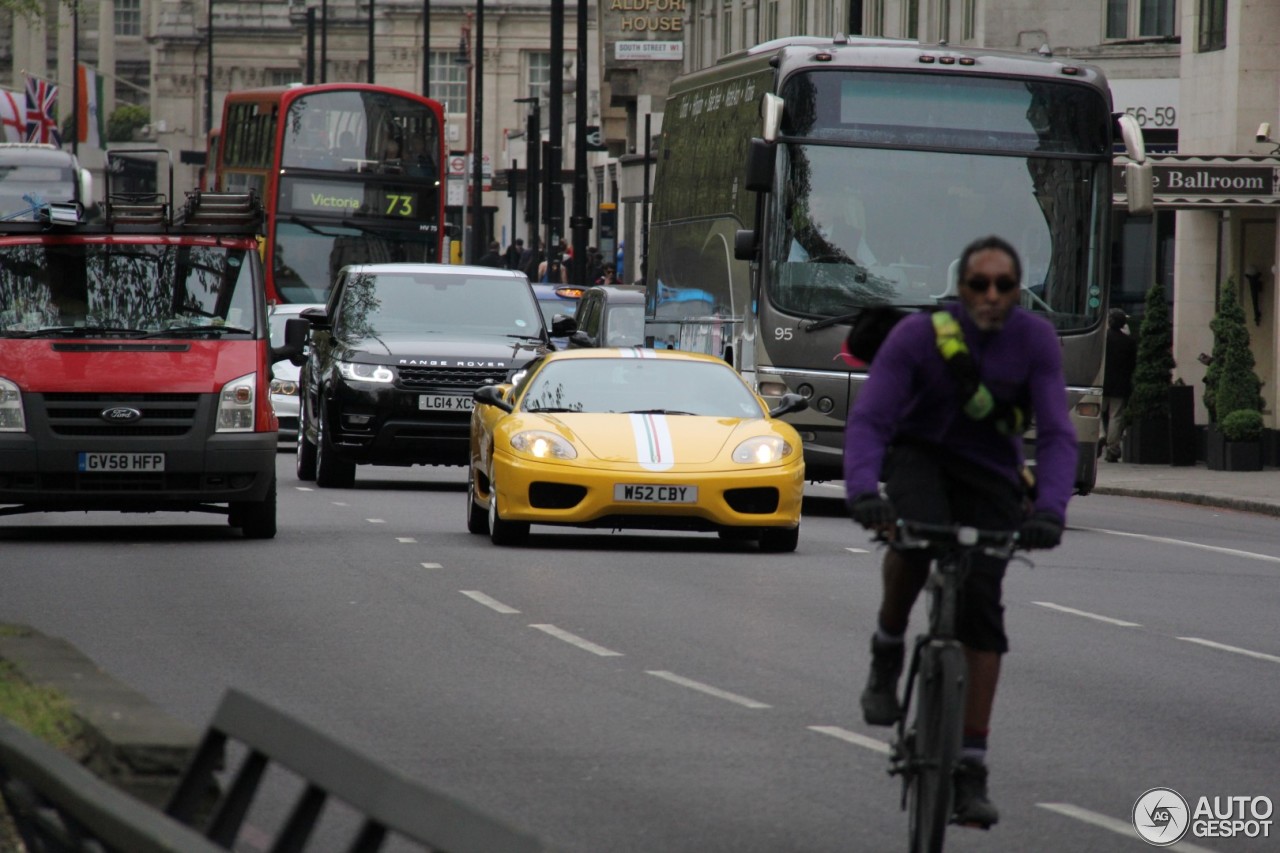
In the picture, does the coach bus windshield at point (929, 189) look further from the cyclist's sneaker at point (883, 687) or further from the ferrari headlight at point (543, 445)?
the cyclist's sneaker at point (883, 687)

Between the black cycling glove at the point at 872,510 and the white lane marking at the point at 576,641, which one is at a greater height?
the black cycling glove at the point at 872,510

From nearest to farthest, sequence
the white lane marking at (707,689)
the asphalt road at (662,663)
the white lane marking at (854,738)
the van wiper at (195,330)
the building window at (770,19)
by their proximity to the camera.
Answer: the asphalt road at (662,663), the white lane marking at (854,738), the white lane marking at (707,689), the van wiper at (195,330), the building window at (770,19)

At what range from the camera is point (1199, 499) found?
2558 centimetres

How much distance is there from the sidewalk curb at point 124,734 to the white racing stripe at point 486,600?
5.94 m

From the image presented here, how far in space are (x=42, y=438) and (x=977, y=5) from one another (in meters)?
31.2

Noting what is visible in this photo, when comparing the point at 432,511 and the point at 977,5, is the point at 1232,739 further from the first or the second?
the point at 977,5

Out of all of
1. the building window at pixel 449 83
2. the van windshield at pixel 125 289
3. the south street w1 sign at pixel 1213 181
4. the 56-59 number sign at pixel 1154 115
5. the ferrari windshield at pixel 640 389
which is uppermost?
the building window at pixel 449 83

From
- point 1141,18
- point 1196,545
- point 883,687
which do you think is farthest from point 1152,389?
point 883,687

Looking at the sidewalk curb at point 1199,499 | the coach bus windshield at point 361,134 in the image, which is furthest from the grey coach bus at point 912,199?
the coach bus windshield at point 361,134

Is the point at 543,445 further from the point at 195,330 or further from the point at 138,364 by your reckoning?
the point at 138,364

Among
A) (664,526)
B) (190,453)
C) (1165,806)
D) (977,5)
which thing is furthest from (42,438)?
(977,5)

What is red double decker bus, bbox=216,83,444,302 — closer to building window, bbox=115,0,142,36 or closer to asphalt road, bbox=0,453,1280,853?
asphalt road, bbox=0,453,1280,853

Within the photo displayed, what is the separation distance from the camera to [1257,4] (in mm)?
31781

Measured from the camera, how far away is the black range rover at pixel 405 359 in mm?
23000
